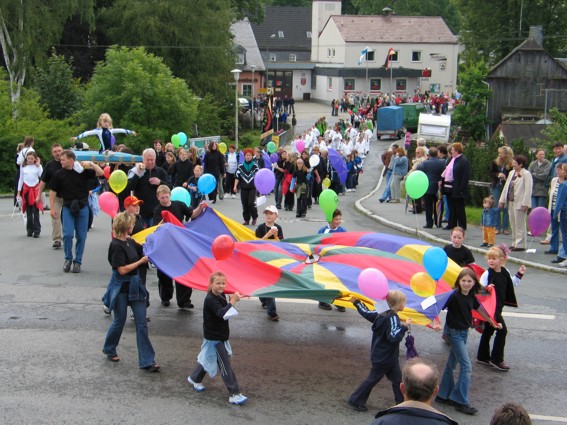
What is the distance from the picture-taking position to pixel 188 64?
4912 cm

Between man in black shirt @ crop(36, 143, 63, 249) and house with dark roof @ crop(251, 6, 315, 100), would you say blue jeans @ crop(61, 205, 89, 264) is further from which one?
house with dark roof @ crop(251, 6, 315, 100)

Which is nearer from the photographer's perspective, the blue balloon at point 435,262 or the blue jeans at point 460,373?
the blue jeans at point 460,373

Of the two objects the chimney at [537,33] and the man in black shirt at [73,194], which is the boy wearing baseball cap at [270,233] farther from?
the chimney at [537,33]

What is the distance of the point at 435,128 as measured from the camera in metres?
45.5

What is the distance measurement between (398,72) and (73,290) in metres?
70.5

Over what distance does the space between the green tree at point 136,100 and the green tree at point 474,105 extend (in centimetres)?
2244

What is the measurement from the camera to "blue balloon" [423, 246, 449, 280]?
353 inches

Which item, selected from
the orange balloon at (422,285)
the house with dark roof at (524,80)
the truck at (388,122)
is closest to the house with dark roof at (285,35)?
the truck at (388,122)

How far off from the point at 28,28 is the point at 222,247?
32.1 m

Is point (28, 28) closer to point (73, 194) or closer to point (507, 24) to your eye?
point (73, 194)

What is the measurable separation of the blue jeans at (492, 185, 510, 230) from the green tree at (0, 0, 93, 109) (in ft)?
87.2

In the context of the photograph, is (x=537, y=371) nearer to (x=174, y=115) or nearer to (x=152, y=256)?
(x=152, y=256)

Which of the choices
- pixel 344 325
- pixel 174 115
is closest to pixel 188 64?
pixel 174 115

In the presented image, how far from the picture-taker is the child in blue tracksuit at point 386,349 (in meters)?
7.98
